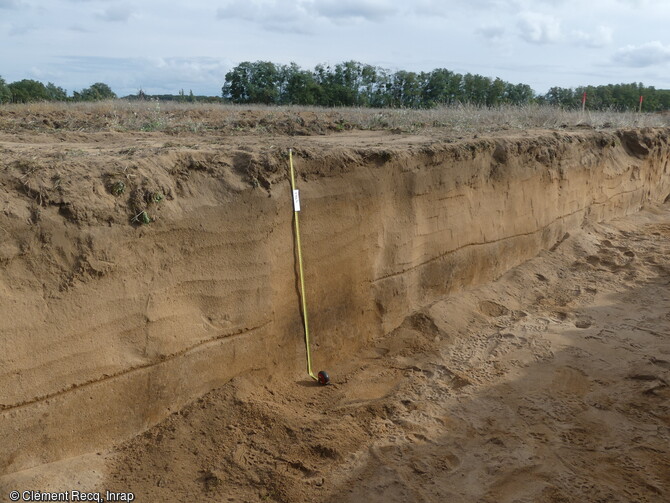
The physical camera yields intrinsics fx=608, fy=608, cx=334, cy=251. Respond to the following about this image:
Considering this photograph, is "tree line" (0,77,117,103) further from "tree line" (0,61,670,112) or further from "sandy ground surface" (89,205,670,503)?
"sandy ground surface" (89,205,670,503)

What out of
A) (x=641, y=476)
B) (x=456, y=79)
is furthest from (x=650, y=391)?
(x=456, y=79)

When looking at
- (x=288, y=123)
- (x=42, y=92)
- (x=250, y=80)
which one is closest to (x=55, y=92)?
(x=42, y=92)

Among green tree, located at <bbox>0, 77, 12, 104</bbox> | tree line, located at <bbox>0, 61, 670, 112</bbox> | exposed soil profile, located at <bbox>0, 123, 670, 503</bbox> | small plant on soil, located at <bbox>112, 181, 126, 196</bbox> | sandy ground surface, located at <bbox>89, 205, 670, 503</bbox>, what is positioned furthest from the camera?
tree line, located at <bbox>0, 61, 670, 112</bbox>

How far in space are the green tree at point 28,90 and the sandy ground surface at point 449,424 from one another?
20682mm

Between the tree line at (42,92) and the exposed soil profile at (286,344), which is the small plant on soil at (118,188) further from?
the tree line at (42,92)

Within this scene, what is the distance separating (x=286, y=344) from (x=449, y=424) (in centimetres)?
131

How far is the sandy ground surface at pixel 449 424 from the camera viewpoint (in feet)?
11.7

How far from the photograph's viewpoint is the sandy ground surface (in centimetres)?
355

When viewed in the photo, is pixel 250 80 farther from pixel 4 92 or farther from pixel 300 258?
pixel 300 258

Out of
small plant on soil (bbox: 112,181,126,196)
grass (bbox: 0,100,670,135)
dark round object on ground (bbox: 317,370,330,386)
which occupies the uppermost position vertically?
grass (bbox: 0,100,670,135)

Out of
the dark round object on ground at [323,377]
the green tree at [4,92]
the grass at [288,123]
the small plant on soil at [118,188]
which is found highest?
the green tree at [4,92]

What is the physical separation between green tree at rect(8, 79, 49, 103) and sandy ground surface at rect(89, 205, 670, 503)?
2068cm

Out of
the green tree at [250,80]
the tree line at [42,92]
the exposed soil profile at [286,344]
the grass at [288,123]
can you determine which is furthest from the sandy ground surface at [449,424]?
the green tree at [250,80]

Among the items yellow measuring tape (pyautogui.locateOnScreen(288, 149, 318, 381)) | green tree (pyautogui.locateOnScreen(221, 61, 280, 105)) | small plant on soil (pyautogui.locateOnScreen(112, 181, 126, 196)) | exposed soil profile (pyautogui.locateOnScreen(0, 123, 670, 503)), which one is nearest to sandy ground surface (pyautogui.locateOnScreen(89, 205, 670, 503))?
exposed soil profile (pyautogui.locateOnScreen(0, 123, 670, 503))
